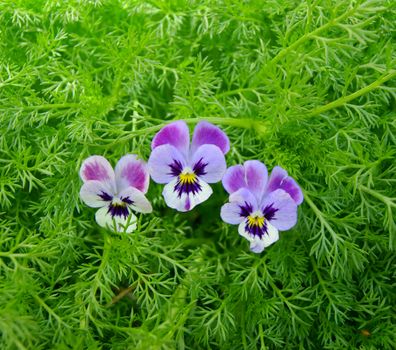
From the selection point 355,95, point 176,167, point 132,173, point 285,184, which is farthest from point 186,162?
point 355,95

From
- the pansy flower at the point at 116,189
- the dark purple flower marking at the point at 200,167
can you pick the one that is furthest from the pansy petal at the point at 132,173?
the dark purple flower marking at the point at 200,167

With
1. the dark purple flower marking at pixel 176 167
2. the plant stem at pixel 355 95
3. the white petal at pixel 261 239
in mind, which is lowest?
the white petal at pixel 261 239

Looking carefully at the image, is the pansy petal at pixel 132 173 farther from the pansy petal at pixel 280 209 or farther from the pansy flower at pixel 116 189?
the pansy petal at pixel 280 209

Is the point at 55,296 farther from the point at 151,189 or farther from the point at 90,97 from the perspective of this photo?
the point at 90,97

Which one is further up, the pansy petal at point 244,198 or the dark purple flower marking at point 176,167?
the dark purple flower marking at point 176,167

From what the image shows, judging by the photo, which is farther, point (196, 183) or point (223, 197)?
point (223, 197)

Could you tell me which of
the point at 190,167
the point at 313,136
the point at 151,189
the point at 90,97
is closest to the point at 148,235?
the point at 151,189

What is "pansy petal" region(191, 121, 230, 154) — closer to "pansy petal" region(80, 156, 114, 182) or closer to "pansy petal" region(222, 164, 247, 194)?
"pansy petal" region(222, 164, 247, 194)

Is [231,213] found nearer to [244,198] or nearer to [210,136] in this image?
[244,198]
